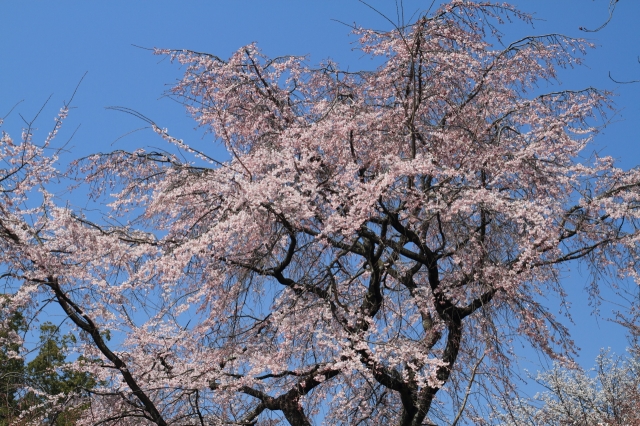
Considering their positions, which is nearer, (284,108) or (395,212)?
(395,212)

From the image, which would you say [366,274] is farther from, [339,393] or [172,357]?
[172,357]

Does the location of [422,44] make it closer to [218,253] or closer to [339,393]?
[218,253]

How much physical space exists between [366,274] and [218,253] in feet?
6.44

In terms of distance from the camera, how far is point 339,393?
22.5 feet

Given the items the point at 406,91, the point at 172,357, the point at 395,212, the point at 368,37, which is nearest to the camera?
the point at 395,212

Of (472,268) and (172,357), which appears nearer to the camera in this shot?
(472,268)

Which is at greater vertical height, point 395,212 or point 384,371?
point 395,212

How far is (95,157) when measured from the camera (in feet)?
28.3

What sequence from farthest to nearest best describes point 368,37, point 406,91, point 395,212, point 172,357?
point 368,37, point 406,91, point 172,357, point 395,212

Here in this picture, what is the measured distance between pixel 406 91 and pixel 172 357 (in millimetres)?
3997

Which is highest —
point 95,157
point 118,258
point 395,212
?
point 95,157

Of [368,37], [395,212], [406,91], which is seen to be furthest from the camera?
[368,37]

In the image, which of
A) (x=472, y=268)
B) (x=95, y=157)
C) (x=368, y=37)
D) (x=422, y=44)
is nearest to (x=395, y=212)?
(x=472, y=268)

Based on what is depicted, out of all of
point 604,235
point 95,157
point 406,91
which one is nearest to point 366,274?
point 406,91
